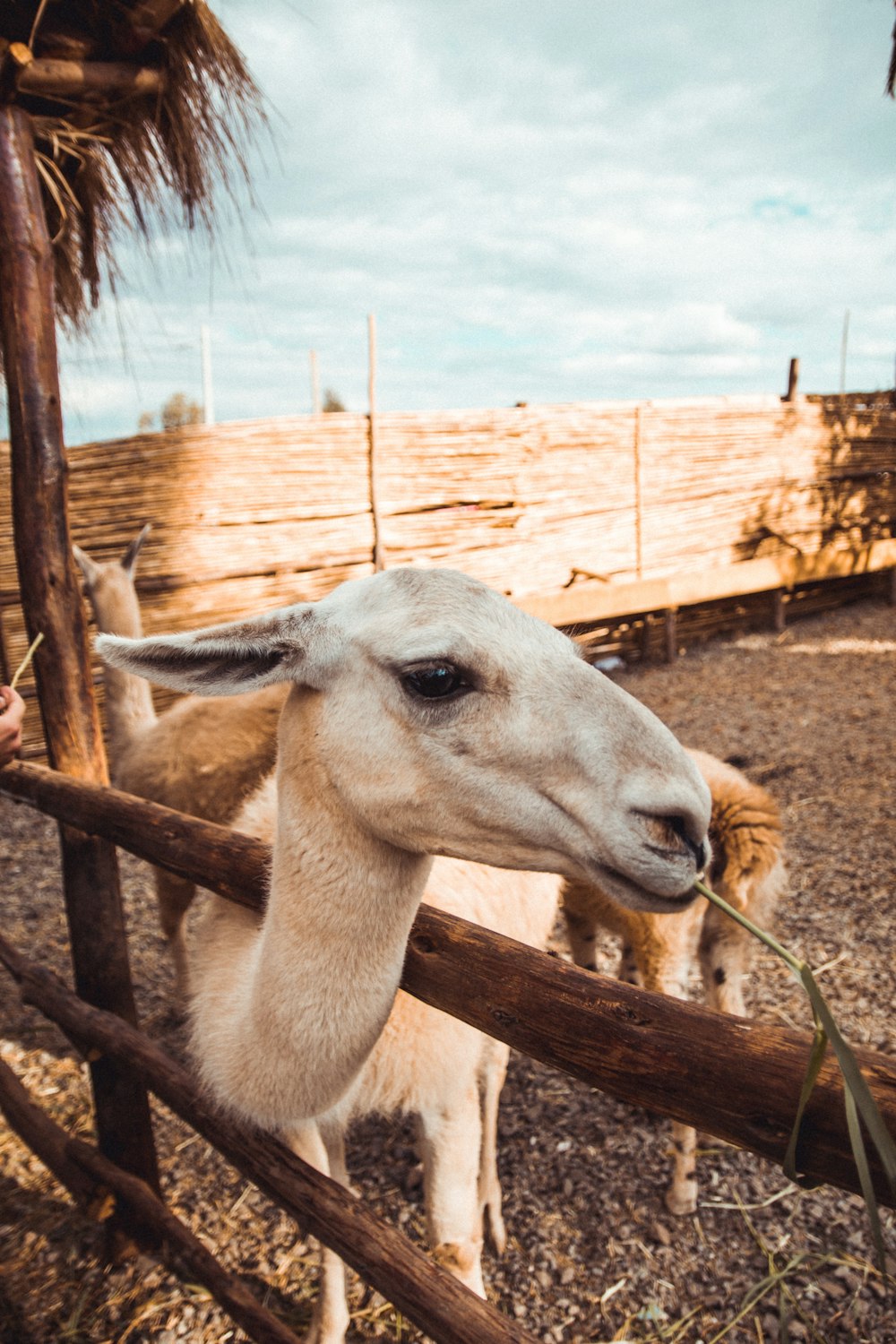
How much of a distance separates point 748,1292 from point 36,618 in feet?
9.55

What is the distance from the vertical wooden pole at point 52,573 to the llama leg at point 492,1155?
42.3 inches

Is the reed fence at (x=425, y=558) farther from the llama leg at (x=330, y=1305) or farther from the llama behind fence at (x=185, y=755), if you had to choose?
the llama behind fence at (x=185, y=755)

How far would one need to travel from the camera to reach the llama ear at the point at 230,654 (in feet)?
4.38

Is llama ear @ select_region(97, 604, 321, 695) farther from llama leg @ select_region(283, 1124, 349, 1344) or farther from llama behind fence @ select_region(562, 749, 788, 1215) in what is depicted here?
llama behind fence @ select_region(562, 749, 788, 1215)

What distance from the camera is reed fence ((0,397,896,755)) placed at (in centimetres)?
655

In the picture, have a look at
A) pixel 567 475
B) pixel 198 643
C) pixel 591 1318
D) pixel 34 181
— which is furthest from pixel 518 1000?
pixel 567 475

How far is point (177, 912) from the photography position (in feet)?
11.7

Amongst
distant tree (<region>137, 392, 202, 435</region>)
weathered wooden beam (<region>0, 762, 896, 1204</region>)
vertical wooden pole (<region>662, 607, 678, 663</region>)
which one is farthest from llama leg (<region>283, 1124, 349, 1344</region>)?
distant tree (<region>137, 392, 202, 435</region>)

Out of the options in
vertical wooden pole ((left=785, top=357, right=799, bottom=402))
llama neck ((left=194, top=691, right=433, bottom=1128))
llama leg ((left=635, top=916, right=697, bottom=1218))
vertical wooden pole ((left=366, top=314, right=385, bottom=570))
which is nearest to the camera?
llama neck ((left=194, top=691, right=433, bottom=1128))

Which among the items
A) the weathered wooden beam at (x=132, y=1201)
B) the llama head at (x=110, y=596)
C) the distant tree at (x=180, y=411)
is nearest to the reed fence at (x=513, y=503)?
the llama head at (x=110, y=596)

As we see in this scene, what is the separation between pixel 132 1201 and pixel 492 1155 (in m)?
1.09

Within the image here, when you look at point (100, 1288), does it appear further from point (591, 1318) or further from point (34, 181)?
point (34, 181)

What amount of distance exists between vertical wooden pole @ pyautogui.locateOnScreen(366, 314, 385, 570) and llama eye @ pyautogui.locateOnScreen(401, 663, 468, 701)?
614cm

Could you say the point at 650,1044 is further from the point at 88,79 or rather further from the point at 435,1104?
the point at 88,79
